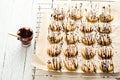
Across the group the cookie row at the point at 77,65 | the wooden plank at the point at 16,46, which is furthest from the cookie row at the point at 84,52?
the wooden plank at the point at 16,46

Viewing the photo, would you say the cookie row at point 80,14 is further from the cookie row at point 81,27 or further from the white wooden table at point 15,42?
the white wooden table at point 15,42

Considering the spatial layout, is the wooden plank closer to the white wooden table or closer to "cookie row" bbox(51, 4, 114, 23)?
the white wooden table

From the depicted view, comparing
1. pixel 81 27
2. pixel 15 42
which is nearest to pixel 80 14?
pixel 81 27

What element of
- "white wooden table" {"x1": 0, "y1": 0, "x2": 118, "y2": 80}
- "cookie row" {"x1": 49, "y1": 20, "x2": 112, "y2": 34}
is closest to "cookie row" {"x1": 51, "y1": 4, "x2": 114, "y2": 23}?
"cookie row" {"x1": 49, "y1": 20, "x2": 112, "y2": 34}

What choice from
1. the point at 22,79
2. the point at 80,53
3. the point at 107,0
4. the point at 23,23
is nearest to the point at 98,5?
the point at 107,0

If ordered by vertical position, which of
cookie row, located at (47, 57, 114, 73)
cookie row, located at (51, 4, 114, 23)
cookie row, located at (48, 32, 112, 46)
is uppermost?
cookie row, located at (51, 4, 114, 23)
